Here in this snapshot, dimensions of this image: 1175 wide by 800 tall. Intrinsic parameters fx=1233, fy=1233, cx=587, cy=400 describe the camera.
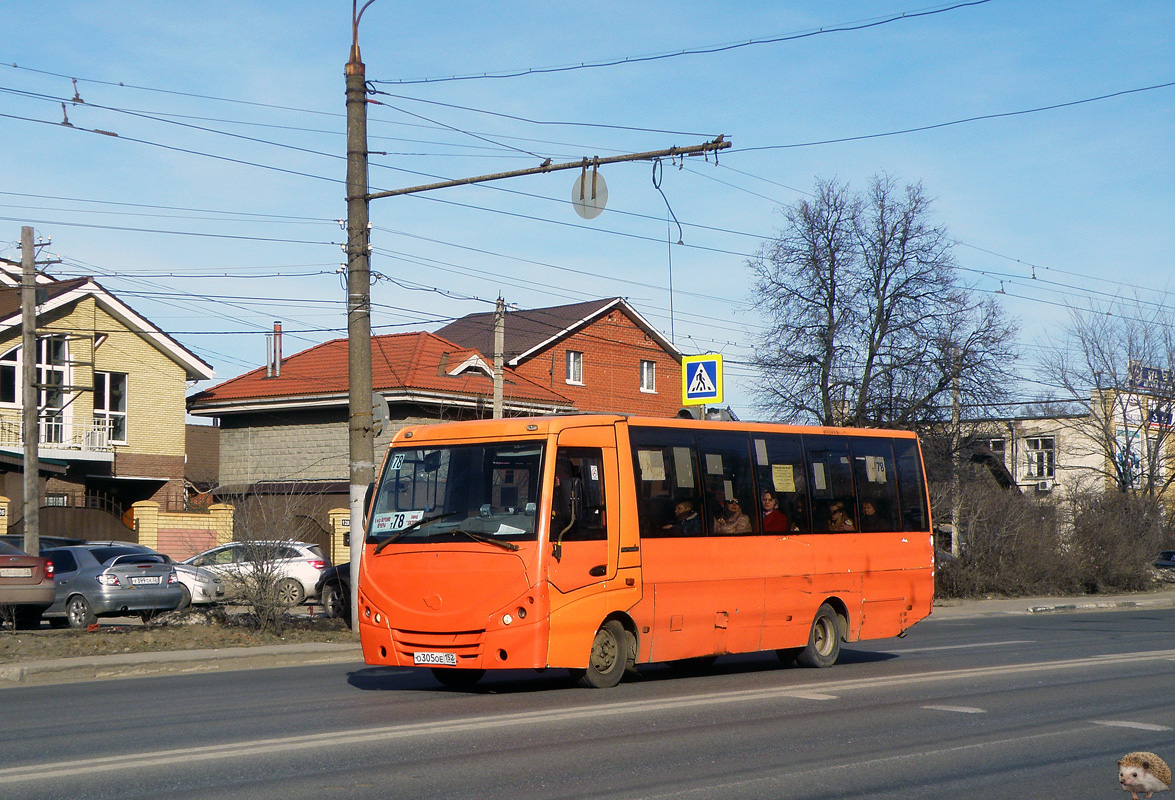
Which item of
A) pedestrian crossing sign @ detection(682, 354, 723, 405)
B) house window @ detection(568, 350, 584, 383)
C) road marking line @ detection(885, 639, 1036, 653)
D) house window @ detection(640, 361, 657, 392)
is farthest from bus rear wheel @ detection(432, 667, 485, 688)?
house window @ detection(640, 361, 657, 392)

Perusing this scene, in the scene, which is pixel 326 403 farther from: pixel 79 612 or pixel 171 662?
pixel 171 662

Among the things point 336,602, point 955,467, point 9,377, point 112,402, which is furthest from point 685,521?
point 112,402

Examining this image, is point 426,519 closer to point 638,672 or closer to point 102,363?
point 638,672

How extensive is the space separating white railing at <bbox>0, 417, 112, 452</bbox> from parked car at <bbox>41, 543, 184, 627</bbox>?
1696cm

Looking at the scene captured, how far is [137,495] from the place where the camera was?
135 ft

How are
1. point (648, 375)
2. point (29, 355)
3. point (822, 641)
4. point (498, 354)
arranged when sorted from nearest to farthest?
point (822, 641) < point (29, 355) < point (498, 354) < point (648, 375)

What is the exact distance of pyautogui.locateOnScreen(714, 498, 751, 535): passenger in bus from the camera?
1348cm

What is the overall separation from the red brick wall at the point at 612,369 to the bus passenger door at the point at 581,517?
36711mm

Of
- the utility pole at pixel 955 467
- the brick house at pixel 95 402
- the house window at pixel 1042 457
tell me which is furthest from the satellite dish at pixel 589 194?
the house window at pixel 1042 457

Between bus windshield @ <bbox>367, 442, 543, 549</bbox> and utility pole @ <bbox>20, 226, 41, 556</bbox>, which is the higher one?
utility pole @ <bbox>20, 226, 41, 556</bbox>

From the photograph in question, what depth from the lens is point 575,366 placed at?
169ft

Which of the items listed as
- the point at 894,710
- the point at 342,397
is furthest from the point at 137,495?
the point at 894,710

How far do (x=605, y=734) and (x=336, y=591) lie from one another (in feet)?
47.0

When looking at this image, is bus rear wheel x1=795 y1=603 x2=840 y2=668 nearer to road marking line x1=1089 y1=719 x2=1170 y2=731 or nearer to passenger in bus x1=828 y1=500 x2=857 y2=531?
passenger in bus x1=828 y1=500 x2=857 y2=531
